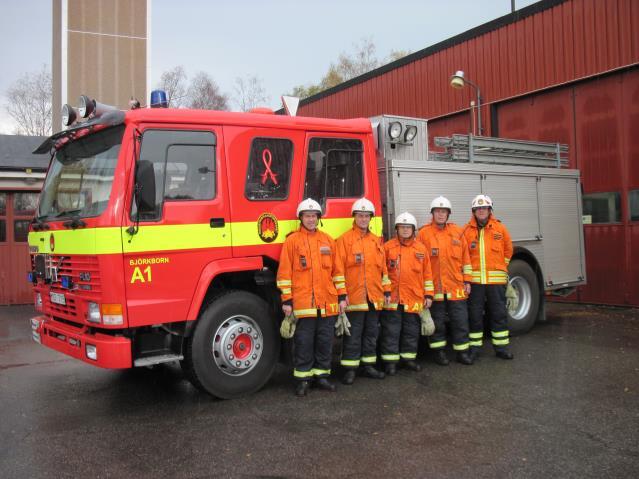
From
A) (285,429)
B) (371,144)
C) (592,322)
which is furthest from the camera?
(592,322)

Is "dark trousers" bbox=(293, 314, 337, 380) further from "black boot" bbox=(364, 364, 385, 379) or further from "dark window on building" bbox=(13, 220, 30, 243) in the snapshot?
"dark window on building" bbox=(13, 220, 30, 243)

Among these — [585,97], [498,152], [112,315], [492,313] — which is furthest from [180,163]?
[585,97]

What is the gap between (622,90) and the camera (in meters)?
10.3

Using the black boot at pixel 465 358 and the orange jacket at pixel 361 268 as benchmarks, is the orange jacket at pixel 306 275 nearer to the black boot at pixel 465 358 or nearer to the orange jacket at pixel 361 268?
the orange jacket at pixel 361 268

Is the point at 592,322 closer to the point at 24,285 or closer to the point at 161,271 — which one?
the point at 161,271

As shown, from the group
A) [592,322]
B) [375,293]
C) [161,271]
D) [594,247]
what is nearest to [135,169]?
[161,271]

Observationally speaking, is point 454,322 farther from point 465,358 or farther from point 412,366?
point 412,366

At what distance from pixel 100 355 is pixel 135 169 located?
1.58 m

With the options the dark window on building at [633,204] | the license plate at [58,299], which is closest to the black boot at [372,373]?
the license plate at [58,299]

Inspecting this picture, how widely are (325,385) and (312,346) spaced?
0.44 metres

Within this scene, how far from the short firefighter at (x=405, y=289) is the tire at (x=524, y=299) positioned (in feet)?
8.04

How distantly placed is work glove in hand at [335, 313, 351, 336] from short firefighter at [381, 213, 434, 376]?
21.0 inches

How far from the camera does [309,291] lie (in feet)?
17.9

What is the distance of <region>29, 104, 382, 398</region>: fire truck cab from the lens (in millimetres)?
4758
